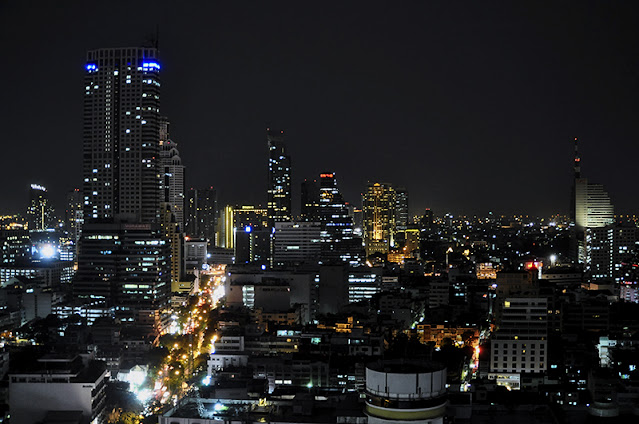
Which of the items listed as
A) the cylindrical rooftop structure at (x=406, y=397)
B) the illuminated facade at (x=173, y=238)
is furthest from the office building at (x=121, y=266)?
the cylindrical rooftop structure at (x=406, y=397)

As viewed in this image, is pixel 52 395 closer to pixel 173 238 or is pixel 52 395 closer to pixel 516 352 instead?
pixel 516 352

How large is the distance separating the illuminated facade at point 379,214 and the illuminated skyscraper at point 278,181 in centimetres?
536

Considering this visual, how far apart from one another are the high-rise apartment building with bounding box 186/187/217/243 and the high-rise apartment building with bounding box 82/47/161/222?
61.0 feet

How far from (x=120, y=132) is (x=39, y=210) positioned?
66.0ft

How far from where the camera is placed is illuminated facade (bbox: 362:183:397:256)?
145ft

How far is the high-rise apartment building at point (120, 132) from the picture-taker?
25.1m

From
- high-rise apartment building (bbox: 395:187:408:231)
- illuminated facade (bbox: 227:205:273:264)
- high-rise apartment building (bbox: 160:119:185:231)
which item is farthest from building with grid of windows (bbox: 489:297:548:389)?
high-rise apartment building (bbox: 395:187:408:231)

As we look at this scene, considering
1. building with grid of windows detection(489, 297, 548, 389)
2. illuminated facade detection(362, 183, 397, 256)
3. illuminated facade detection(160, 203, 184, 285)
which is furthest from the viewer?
illuminated facade detection(362, 183, 397, 256)

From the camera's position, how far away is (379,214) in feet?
147

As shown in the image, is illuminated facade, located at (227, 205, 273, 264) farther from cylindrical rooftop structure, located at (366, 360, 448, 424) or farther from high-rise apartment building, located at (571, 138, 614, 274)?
cylindrical rooftop structure, located at (366, 360, 448, 424)

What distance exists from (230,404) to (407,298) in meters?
13.5

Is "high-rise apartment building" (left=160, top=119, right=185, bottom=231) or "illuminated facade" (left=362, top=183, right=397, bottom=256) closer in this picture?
"high-rise apartment building" (left=160, top=119, right=185, bottom=231)

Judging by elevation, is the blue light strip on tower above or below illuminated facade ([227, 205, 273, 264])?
above

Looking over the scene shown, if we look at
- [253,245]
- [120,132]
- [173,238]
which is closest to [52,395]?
[120,132]
